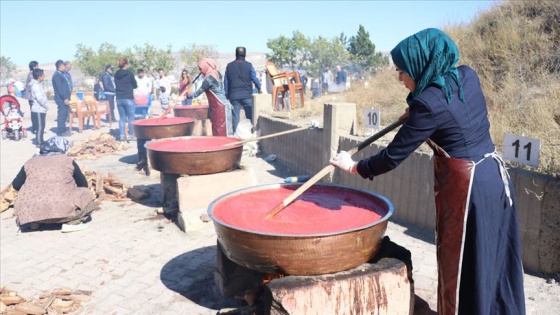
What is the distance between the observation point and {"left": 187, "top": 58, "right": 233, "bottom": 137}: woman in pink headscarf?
24.8 feet

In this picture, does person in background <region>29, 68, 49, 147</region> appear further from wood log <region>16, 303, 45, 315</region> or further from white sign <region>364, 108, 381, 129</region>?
wood log <region>16, 303, 45, 315</region>

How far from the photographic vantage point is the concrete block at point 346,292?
247 cm

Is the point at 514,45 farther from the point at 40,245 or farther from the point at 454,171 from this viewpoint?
the point at 40,245

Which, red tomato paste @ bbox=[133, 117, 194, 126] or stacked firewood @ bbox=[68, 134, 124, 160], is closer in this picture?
red tomato paste @ bbox=[133, 117, 194, 126]

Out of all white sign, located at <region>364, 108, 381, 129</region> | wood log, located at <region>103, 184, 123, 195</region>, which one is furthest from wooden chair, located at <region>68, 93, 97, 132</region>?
white sign, located at <region>364, 108, 381, 129</region>

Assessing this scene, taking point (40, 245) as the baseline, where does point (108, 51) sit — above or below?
above

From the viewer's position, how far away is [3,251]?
202 inches

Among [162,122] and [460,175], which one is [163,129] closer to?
[162,122]

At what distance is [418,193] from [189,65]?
32072 mm

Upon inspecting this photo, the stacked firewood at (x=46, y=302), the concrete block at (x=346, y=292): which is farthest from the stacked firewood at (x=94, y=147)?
the concrete block at (x=346, y=292)

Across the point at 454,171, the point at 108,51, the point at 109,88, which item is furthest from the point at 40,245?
the point at 108,51

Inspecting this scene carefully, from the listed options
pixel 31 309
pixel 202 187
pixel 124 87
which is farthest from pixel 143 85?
pixel 31 309

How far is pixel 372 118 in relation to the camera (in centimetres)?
611

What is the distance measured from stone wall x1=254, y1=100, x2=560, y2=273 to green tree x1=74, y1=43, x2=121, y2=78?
29414 millimetres
